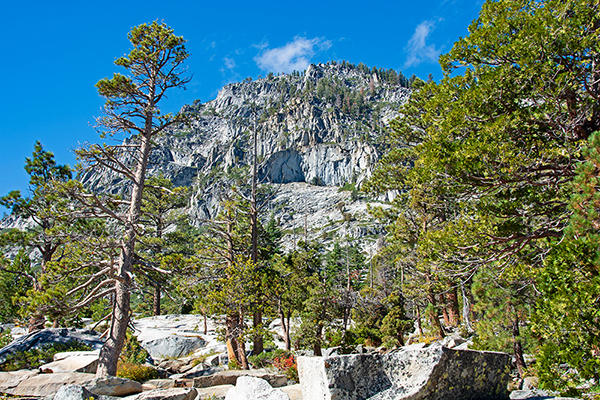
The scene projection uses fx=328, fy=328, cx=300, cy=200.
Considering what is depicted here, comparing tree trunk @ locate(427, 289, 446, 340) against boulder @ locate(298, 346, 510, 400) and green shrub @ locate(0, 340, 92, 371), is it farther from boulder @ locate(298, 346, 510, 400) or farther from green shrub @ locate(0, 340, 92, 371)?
green shrub @ locate(0, 340, 92, 371)

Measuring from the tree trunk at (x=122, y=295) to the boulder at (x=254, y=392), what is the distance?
4.18 meters

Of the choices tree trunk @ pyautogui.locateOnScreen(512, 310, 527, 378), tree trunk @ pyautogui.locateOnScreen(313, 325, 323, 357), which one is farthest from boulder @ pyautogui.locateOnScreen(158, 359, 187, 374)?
tree trunk @ pyautogui.locateOnScreen(512, 310, 527, 378)

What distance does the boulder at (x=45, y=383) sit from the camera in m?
7.31

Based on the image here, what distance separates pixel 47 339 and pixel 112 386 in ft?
26.5

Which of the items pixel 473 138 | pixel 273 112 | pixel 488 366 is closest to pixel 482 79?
pixel 473 138

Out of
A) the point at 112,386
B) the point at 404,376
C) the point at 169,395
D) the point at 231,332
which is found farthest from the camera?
the point at 231,332

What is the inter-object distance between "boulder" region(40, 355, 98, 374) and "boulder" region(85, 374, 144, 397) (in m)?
3.15

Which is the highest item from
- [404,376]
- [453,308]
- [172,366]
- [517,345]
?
[404,376]

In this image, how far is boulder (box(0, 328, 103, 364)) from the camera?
11.1 m

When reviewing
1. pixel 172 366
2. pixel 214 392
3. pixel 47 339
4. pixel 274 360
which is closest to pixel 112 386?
pixel 214 392

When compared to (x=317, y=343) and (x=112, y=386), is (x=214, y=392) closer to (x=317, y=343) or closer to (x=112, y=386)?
(x=112, y=386)

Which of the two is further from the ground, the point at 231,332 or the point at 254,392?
the point at 254,392

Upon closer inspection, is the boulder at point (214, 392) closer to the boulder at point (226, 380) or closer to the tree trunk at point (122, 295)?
the boulder at point (226, 380)

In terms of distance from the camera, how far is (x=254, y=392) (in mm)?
5223
